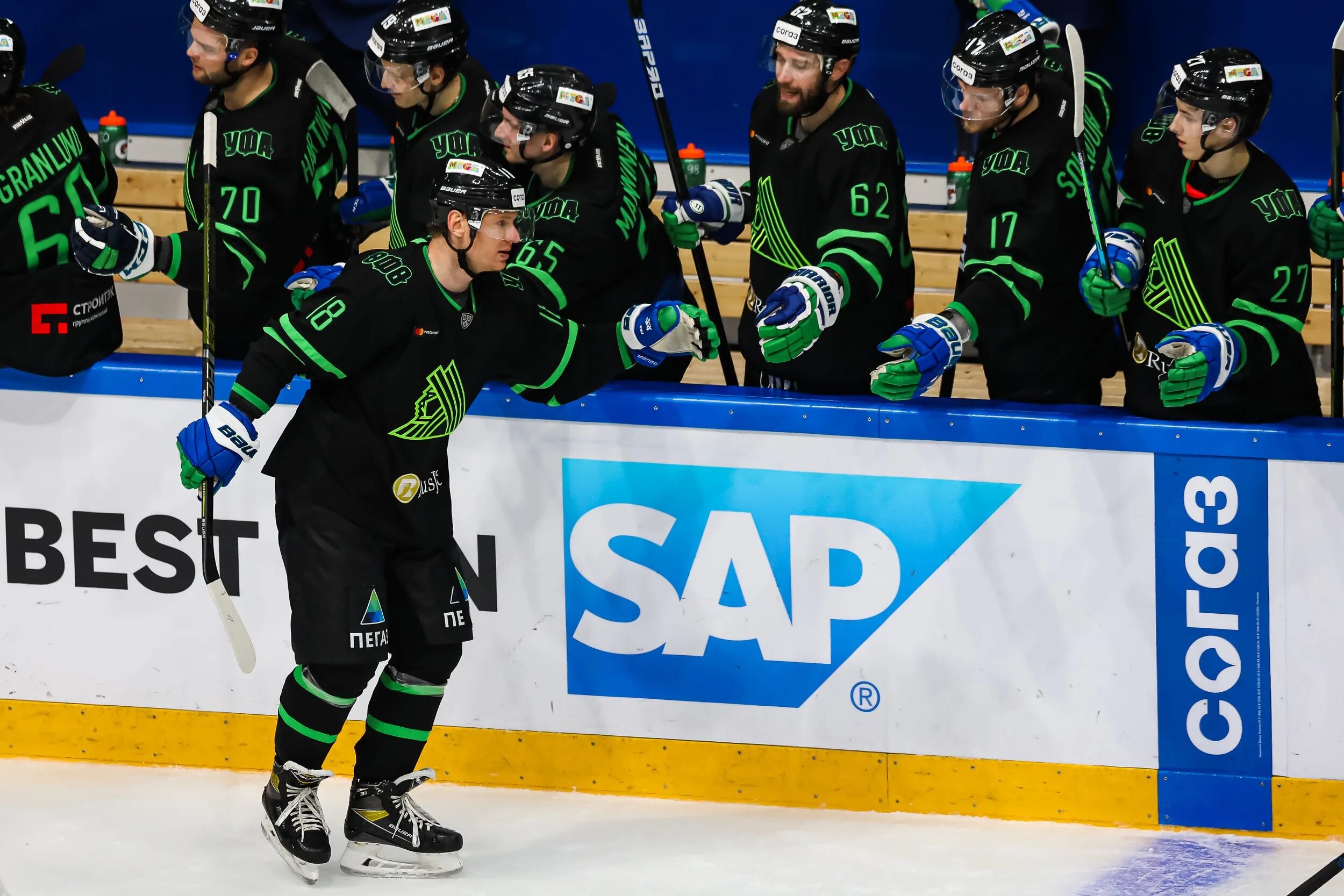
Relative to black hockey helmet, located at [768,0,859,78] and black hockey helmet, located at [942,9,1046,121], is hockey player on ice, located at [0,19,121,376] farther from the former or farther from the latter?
black hockey helmet, located at [942,9,1046,121]

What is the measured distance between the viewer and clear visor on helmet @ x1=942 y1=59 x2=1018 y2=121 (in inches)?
175

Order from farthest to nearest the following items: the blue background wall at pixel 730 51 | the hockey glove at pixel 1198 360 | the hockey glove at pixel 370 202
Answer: the blue background wall at pixel 730 51, the hockey glove at pixel 370 202, the hockey glove at pixel 1198 360

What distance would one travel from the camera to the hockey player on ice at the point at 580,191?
4680 millimetres

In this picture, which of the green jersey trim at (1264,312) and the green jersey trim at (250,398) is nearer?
the green jersey trim at (250,398)

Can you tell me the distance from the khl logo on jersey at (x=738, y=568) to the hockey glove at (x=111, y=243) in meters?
1.18

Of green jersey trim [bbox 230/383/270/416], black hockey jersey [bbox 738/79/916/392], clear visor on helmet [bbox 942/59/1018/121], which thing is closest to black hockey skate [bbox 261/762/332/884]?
green jersey trim [bbox 230/383/270/416]

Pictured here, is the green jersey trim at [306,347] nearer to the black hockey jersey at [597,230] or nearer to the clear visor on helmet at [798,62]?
the black hockey jersey at [597,230]

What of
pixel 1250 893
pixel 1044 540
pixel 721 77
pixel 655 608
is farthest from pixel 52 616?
pixel 721 77

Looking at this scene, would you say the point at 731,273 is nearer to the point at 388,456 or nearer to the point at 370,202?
the point at 370,202

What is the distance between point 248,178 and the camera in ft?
16.1

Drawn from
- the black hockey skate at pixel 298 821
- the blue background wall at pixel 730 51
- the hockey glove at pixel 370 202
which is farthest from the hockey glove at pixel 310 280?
the blue background wall at pixel 730 51

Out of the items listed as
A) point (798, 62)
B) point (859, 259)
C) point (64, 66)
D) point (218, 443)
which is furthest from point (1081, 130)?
point (64, 66)

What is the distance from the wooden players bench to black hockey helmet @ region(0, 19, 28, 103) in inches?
92.0

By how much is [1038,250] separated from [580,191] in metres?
1.13
